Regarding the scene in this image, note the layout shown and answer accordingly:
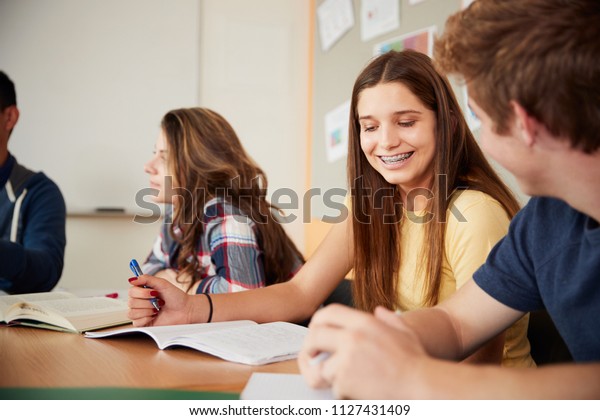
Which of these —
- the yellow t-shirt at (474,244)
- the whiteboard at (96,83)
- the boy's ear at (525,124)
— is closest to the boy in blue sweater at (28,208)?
the whiteboard at (96,83)

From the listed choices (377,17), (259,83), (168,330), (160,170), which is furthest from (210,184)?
(259,83)

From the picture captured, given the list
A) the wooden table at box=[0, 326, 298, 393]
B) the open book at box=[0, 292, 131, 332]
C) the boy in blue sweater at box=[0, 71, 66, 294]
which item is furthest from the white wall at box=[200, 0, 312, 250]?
the wooden table at box=[0, 326, 298, 393]

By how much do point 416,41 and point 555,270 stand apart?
5.47 feet

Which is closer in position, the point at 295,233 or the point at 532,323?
the point at 532,323

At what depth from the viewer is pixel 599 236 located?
0.76 meters

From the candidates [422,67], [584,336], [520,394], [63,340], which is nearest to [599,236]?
[584,336]

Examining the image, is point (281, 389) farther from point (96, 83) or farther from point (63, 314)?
point (96, 83)

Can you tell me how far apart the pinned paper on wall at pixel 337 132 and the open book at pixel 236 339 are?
75.8 inches

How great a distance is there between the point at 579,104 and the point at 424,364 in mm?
324

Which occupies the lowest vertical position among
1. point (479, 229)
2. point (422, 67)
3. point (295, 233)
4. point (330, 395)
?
point (295, 233)

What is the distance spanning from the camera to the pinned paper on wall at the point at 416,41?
2.24 metres

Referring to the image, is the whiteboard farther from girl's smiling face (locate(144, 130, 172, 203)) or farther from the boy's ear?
the boy's ear

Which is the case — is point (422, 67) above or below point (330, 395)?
above

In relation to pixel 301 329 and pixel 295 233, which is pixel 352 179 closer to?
pixel 301 329
